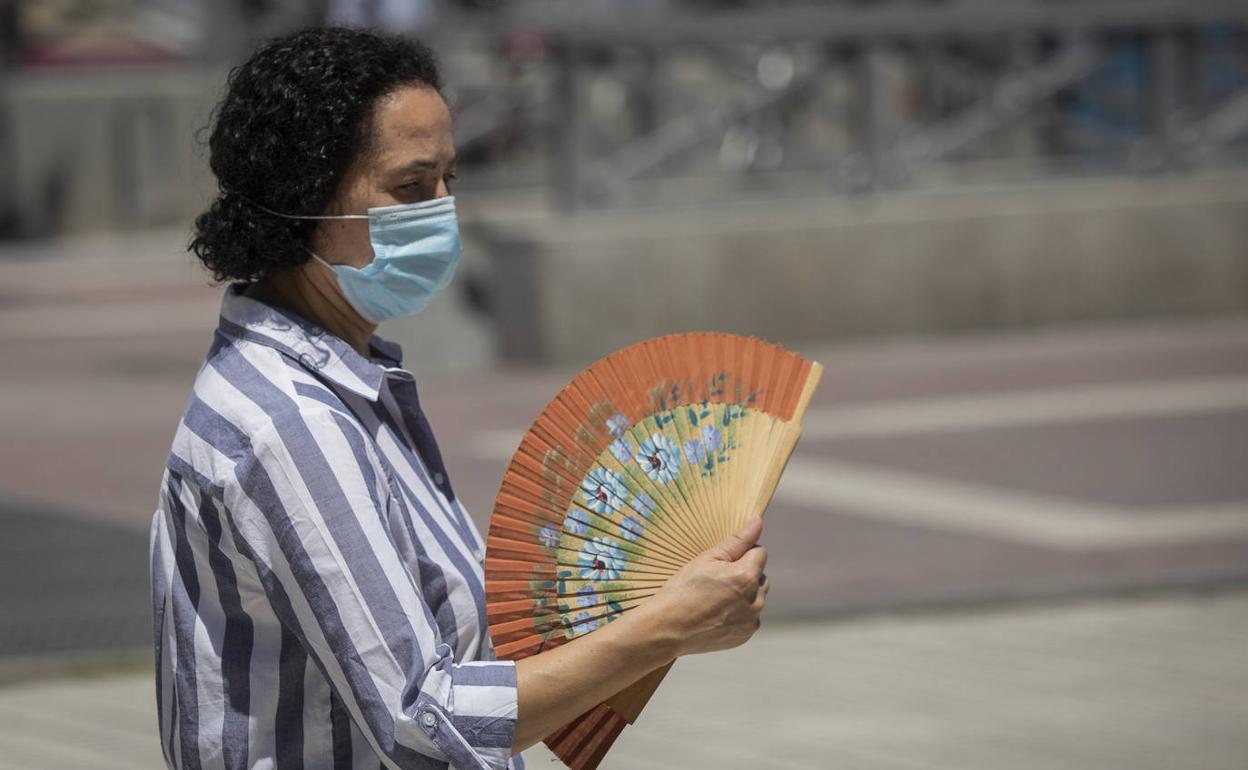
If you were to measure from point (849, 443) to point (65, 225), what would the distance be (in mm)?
12519

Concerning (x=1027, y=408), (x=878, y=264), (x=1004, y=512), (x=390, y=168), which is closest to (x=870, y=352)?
(x=878, y=264)

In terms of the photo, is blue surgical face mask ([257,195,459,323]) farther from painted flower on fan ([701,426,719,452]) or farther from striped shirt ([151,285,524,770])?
painted flower on fan ([701,426,719,452])

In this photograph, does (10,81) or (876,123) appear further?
(10,81)

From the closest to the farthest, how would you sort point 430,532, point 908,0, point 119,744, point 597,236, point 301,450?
1. point 301,450
2. point 430,532
3. point 119,744
4. point 597,236
5. point 908,0

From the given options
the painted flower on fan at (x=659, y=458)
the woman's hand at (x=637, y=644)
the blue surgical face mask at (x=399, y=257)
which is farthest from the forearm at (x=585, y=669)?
the blue surgical face mask at (x=399, y=257)

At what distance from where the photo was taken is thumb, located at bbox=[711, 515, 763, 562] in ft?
7.82

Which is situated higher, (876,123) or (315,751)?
(876,123)

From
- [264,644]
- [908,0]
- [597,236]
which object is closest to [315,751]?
[264,644]

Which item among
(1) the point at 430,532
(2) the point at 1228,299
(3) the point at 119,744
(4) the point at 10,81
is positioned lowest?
(3) the point at 119,744

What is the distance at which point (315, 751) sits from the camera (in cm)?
239

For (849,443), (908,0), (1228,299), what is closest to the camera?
(849,443)

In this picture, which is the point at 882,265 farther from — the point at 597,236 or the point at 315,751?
the point at 315,751

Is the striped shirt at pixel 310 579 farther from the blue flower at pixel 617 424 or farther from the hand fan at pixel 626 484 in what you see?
the blue flower at pixel 617 424

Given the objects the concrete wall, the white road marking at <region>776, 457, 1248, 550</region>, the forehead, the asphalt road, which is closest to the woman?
the forehead
